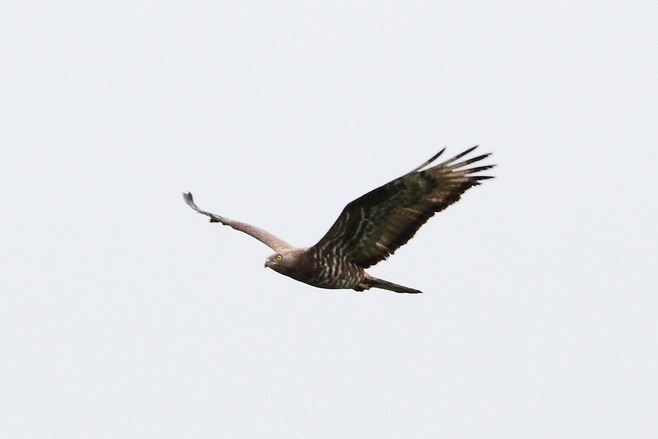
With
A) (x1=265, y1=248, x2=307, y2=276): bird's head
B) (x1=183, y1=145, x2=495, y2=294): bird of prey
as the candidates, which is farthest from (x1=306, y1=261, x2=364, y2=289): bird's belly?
(x1=265, y1=248, x2=307, y2=276): bird's head

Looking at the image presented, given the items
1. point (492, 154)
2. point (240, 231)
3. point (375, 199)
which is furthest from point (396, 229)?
point (240, 231)

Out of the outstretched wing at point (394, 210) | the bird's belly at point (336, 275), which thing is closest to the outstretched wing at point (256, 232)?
the bird's belly at point (336, 275)

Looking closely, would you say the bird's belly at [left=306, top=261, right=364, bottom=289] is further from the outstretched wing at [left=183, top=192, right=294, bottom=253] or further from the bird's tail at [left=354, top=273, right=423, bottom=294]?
the outstretched wing at [left=183, top=192, right=294, bottom=253]

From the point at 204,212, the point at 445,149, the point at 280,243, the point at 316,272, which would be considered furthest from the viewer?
the point at 204,212

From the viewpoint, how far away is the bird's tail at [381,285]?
14473 millimetres

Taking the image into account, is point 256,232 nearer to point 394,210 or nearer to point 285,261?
point 285,261

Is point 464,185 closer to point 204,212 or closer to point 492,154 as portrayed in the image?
point 492,154

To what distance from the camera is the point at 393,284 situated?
571 inches

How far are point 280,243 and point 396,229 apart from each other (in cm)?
200

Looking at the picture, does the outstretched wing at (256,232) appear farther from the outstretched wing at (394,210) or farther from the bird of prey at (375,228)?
the outstretched wing at (394,210)

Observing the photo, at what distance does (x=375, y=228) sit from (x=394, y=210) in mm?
371

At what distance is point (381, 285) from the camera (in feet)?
47.8

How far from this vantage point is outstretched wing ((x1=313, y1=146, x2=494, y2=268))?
1342 centimetres

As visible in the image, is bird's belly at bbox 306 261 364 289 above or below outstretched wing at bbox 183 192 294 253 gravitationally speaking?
below
